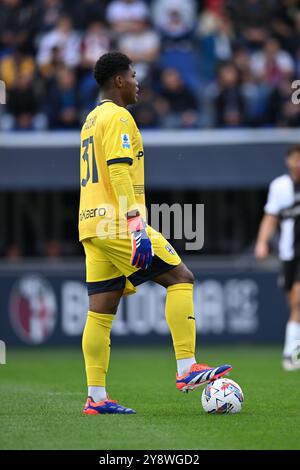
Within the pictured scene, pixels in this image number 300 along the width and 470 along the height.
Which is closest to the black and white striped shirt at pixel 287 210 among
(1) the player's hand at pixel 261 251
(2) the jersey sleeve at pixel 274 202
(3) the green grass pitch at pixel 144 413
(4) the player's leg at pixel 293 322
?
(2) the jersey sleeve at pixel 274 202

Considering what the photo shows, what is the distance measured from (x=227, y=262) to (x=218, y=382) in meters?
9.38

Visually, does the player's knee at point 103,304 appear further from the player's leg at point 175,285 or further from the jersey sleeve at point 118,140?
the jersey sleeve at point 118,140

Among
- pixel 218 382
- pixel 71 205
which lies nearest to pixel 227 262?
pixel 71 205

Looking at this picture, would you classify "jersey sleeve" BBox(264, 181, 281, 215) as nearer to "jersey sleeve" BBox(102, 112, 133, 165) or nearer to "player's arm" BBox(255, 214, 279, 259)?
"player's arm" BBox(255, 214, 279, 259)

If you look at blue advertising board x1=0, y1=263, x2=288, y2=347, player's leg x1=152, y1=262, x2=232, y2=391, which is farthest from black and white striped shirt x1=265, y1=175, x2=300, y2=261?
player's leg x1=152, y1=262, x2=232, y2=391

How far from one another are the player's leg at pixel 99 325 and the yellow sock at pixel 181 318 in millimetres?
360

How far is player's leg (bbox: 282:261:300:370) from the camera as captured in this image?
467 inches

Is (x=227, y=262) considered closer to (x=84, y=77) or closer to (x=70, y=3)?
(x=84, y=77)

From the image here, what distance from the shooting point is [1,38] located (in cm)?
1858

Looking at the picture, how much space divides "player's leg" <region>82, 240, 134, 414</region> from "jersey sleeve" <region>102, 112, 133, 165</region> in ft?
2.28

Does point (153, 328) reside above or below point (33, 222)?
below

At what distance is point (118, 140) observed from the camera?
22.8 ft

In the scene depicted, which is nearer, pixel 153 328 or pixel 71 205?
pixel 153 328

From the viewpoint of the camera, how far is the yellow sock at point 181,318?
721 centimetres
